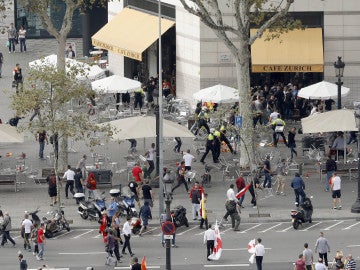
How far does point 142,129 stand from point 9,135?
17.6 ft

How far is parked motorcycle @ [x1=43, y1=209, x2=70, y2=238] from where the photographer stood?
5706 cm

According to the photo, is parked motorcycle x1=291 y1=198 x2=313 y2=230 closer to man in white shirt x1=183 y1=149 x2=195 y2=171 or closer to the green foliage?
man in white shirt x1=183 y1=149 x2=195 y2=171

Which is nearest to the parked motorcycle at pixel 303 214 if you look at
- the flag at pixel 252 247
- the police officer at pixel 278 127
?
the flag at pixel 252 247

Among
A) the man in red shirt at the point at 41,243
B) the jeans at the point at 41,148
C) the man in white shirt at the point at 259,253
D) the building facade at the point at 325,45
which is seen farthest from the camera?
the building facade at the point at 325,45

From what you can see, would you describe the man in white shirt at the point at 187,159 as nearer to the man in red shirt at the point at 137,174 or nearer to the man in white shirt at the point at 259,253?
the man in red shirt at the point at 137,174

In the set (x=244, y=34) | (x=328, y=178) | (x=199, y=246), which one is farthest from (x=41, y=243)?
(x=244, y=34)

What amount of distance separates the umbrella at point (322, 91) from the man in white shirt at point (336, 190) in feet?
37.3

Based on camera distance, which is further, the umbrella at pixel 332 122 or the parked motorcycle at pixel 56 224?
the umbrella at pixel 332 122

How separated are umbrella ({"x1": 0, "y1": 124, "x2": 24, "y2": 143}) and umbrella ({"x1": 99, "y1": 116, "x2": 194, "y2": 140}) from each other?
342cm

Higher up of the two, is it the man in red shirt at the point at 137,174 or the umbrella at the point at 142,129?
the umbrella at the point at 142,129

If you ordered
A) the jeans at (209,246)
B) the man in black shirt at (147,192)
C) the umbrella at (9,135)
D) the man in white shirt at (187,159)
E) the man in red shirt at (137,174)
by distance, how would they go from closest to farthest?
the jeans at (209,246) < the man in black shirt at (147,192) < the man in red shirt at (137,174) < the umbrella at (9,135) < the man in white shirt at (187,159)

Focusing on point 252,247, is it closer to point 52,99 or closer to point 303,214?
point 303,214

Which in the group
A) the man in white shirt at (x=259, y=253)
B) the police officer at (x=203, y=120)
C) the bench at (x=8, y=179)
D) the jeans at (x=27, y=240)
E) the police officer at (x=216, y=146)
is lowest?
the man in white shirt at (x=259, y=253)

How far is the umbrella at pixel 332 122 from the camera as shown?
64.8 m
